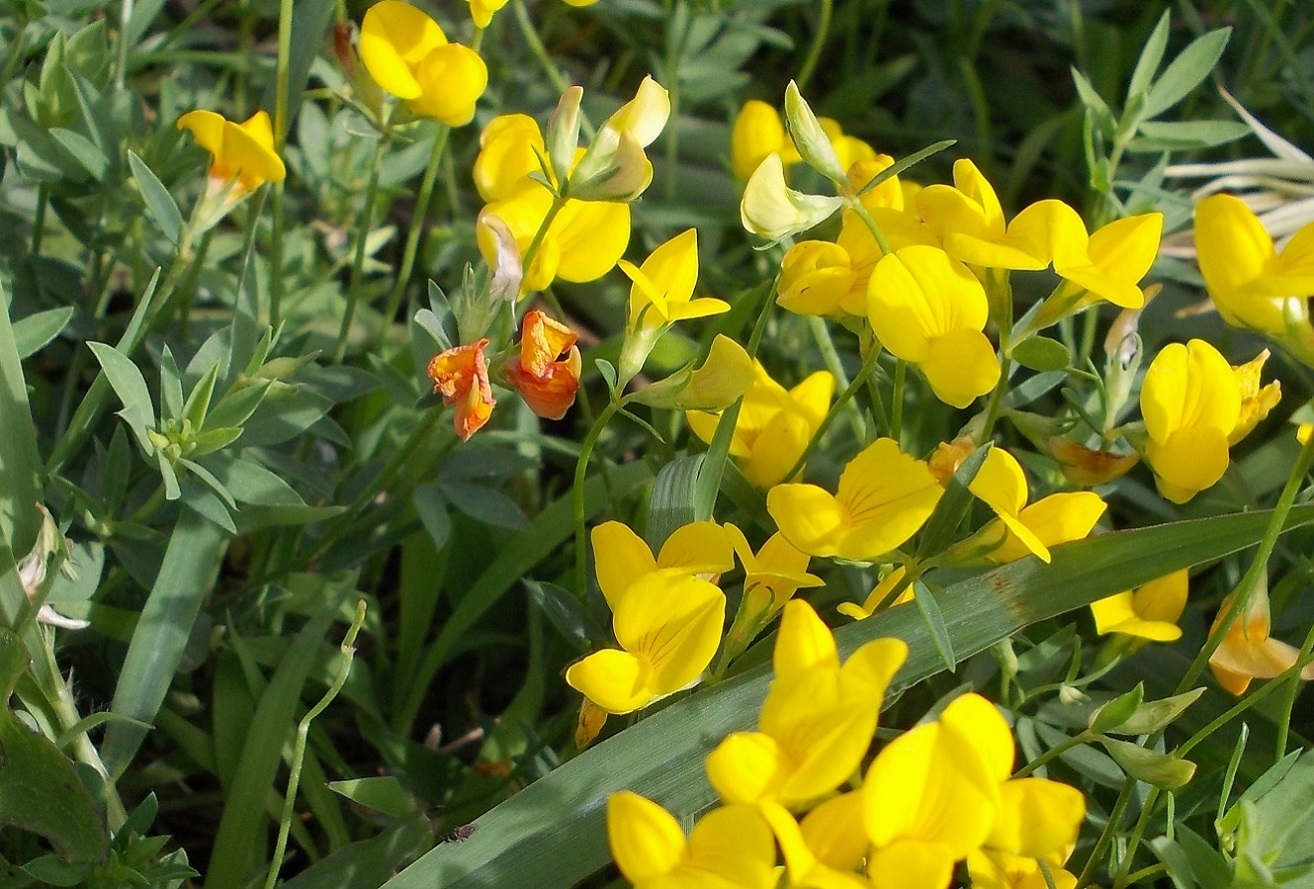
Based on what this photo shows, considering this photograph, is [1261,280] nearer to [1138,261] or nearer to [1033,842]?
[1138,261]

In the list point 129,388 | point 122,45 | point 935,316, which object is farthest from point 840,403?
point 122,45

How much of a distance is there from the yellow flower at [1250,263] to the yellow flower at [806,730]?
0.50 metres

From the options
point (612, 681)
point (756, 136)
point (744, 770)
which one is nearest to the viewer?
point (744, 770)

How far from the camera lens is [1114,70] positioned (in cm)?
248

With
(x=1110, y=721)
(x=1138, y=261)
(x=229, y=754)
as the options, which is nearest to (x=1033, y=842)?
(x=1110, y=721)

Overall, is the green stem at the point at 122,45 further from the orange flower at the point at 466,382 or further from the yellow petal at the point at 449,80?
the orange flower at the point at 466,382

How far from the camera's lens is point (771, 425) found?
1.32m

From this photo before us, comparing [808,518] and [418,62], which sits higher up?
[418,62]

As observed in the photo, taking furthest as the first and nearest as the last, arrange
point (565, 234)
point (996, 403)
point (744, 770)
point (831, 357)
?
point (831, 357) → point (565, 234) → point (996, 403) → point (744, 770)

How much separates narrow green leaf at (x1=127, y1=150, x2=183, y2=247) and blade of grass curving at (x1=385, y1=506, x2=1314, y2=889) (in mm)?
757

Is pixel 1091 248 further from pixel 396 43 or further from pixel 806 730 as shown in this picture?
pixel 396 43

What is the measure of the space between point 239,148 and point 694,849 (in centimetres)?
96

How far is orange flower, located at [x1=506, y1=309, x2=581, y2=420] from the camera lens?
121 cm

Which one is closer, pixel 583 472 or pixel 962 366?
pixel 962 366
